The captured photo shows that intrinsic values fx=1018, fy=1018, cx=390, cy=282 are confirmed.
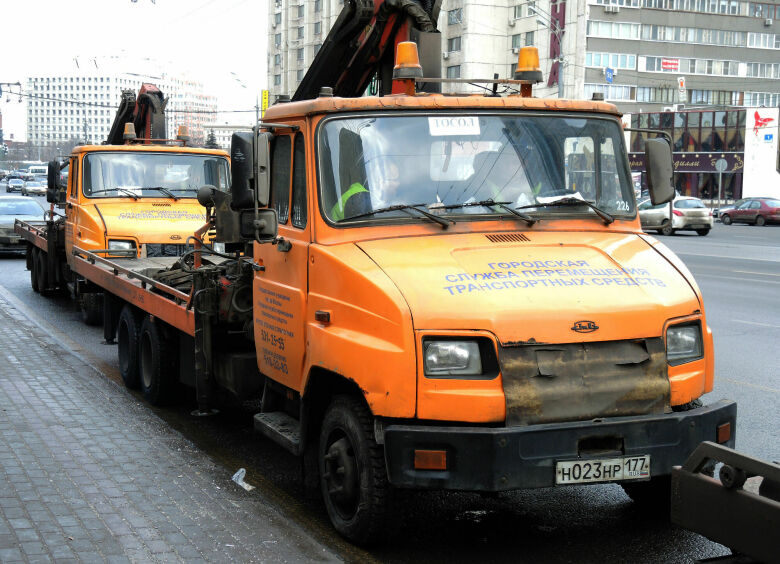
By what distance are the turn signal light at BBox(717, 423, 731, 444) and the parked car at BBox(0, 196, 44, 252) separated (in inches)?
822

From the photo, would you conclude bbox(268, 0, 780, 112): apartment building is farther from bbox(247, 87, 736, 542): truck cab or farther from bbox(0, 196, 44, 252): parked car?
bbox(247, 87, 736, 542): truck cab

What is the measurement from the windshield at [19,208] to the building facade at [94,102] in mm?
4485

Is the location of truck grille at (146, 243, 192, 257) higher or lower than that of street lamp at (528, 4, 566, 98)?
lower

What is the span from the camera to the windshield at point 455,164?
551cm

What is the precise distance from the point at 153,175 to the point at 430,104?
814 cm

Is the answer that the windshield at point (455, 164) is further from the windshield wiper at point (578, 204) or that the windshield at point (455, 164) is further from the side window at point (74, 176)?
the side window at point (74, 176)

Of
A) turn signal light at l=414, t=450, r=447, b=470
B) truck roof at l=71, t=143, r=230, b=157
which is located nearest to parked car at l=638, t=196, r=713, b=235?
truck roof at l=71, t=143, r=230, b=157

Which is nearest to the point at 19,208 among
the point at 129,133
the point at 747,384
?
the point at 129,133

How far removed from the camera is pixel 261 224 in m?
5.71

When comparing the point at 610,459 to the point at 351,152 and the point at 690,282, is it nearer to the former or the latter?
the point at 690,282

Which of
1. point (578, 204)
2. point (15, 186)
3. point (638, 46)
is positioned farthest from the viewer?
point (638, 46)

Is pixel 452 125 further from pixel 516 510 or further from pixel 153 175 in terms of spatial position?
pixel 153 175

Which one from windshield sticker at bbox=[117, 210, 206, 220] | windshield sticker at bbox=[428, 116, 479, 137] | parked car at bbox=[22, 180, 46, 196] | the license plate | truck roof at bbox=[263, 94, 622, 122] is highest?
truck roof at bbox=[263, 94, 622, 122]

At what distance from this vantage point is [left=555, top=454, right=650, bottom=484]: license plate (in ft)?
15.2
